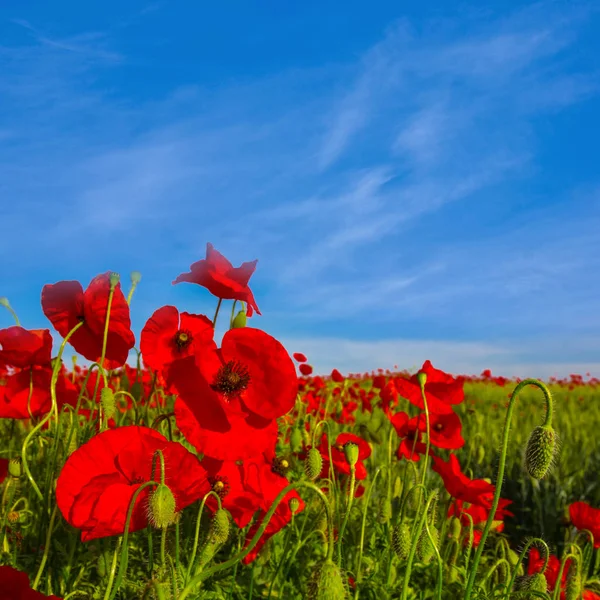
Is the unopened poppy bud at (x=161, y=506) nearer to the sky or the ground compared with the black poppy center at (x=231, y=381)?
nearer to the ground

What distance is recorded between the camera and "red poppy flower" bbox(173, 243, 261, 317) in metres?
2.15

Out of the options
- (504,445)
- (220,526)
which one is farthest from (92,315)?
(504,445)

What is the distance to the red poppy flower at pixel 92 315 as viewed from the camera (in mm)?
2098

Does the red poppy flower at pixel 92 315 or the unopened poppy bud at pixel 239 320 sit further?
the unopened poppy bud at pixel 239 320

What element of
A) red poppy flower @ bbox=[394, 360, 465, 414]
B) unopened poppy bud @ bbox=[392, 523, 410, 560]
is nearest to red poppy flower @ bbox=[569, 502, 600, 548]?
red poppy flower @ bbox=[394, 360, 465, 414]

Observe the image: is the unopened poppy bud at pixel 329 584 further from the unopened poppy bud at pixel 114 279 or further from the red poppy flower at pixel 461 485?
the red poppy flower at pixel 461 485

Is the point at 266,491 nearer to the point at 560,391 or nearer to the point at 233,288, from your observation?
the point at 233,288

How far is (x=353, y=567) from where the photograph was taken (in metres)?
2.63

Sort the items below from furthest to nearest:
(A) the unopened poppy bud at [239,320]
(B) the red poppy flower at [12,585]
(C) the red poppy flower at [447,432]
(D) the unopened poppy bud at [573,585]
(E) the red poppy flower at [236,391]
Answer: (C) the red poppy flower at [447,432] < (A) the unopened poppy bud at [239,320] < (D) the unopened poppy bud at [573,585] < (E) the red poppy flower at [236,391] < (B) the red poppy flower at [12,585]

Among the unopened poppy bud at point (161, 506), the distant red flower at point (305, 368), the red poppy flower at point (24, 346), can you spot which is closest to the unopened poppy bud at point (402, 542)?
the unopened poppy bud at point (161, 506)

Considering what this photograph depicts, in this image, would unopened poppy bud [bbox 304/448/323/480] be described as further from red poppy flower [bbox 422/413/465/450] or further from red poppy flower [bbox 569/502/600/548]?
red poppy flower [bbox 569/502/600/548]

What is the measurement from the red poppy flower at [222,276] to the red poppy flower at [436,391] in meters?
0.81

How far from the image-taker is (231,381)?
184 cm

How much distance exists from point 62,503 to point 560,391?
45.6 ft
